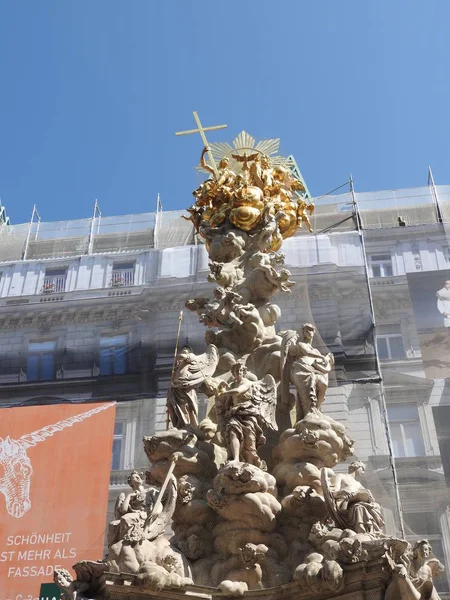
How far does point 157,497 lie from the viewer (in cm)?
608

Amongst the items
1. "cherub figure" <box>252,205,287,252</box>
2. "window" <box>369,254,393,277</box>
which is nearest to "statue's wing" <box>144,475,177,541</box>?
"cherub figure" <box>252,205,287,252</box>

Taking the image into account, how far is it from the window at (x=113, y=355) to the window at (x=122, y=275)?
1.30 metres

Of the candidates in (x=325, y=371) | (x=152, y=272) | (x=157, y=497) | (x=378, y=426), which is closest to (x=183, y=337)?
(x=152, y=272)

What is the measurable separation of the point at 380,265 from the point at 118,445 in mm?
5322

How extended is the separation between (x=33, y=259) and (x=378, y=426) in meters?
8.11

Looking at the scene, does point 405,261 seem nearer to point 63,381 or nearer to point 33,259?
point 63,381

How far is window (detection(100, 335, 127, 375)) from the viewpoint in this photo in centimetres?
1371

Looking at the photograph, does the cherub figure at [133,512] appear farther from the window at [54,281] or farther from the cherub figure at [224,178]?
the window at [54,281]

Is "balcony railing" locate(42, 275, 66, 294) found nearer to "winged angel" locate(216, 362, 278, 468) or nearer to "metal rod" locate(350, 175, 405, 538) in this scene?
"metal rod" locate(350, 175, 405, 538)

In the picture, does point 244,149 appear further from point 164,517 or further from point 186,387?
point 164,517

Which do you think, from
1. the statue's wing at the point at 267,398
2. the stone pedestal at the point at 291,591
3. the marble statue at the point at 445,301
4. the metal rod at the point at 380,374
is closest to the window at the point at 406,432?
the metal rod at the point at 380,374

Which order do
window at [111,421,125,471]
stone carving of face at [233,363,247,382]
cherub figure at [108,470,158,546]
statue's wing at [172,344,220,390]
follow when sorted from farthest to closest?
window at [111,421,125,471]
statue's wing at [172,344,220,390]
stone carving of face at [233,363,247,382]
cherub figure at [108,470,158,546]

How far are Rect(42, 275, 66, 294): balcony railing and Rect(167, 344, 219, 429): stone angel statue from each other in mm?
8340

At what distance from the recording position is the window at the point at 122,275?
600 inches
